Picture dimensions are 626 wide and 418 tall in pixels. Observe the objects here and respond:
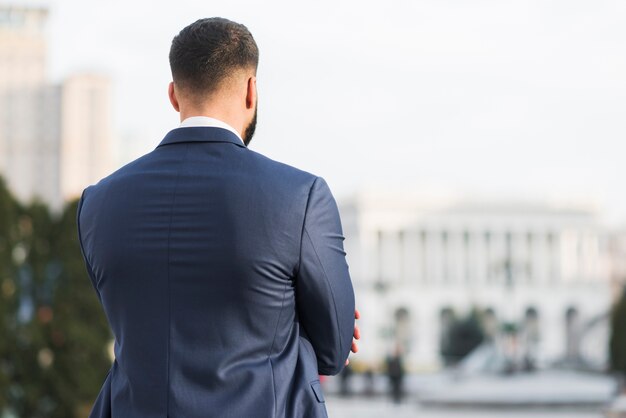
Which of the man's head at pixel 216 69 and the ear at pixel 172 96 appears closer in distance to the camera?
the man's head at pixel 216 69

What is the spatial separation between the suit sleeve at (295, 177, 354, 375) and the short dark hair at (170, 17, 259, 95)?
31 cm

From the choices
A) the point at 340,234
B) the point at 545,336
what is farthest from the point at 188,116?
the point at 545,336

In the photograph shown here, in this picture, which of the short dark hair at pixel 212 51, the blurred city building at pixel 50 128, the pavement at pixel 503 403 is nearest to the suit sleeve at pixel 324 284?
the short dark hair at pixel 212 51

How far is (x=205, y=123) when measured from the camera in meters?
2.46

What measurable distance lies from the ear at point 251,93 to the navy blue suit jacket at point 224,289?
0.52ft

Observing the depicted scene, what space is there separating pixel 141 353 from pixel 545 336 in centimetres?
10833

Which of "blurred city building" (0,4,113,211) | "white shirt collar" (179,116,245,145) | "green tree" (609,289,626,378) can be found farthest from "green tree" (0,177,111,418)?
"blurred city building" (0,4,113,211)

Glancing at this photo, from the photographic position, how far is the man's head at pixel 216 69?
2451 mm

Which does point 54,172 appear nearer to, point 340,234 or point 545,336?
Answer: point 545,336

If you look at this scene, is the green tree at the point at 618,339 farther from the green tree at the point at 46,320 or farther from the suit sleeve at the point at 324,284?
the suit sleeve at the point at 324,284

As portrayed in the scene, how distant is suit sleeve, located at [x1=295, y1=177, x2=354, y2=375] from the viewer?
2.30 metres

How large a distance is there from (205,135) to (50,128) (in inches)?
4857

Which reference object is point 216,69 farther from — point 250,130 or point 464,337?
point 464,337

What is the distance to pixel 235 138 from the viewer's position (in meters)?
2.44
